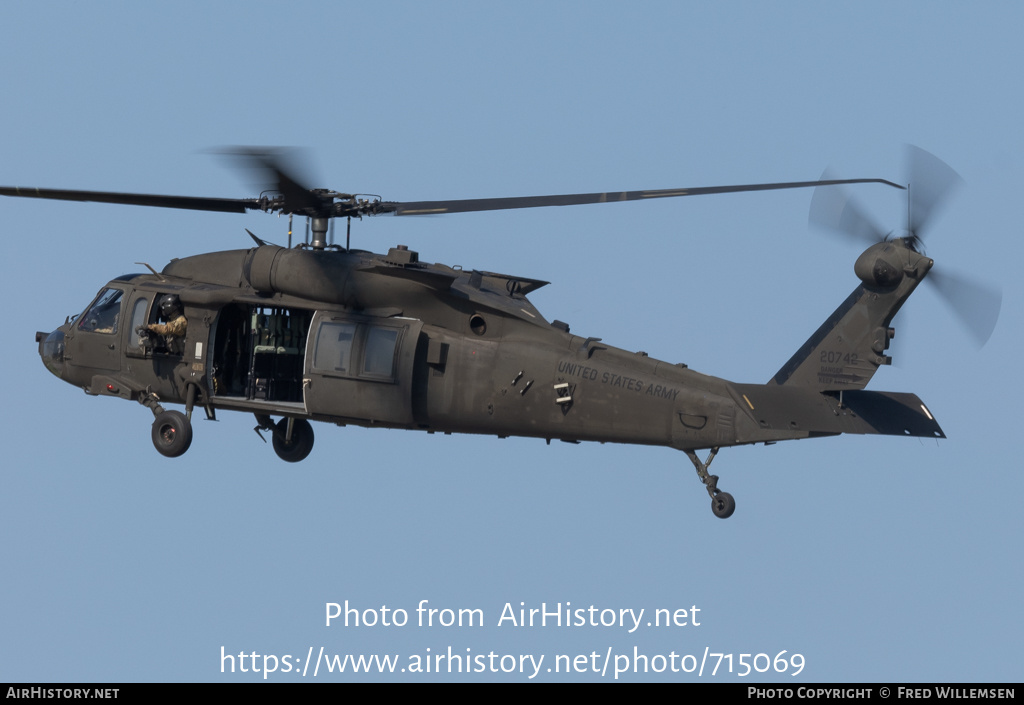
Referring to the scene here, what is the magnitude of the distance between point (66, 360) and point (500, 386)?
6785 millimetres

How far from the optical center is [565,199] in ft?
65.7

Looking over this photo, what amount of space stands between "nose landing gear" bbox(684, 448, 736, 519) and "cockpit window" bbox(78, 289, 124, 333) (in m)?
8.52

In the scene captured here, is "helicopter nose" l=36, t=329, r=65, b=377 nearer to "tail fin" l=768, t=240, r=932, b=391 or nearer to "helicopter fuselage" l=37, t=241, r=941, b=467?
"helicopter fuselage" l=37, t=241, r=941, b=467

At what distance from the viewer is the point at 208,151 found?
18.6 m

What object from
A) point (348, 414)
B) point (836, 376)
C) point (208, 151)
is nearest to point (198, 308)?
point (348, 414)

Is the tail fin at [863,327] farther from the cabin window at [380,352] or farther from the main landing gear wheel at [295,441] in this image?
the main landing gear wheel at [295,441]

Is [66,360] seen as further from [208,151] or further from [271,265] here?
[208,151]

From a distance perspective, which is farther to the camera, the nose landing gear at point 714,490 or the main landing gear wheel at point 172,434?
Result: the main landing gear wheel at point 172,434

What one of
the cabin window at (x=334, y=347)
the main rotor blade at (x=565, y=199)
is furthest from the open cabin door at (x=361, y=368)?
the main rotor blade at (x=565, y=199)

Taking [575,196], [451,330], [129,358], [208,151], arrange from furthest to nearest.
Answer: [129,358], [451,330], [575,196], [208,151]

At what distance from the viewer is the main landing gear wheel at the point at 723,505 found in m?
19.8

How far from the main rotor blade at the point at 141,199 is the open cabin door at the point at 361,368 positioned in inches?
75.2

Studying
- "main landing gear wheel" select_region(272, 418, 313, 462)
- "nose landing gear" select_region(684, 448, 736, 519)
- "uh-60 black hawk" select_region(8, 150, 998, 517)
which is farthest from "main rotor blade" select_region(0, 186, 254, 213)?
"nose landing gear" select_region(684, 448, 736, 519)

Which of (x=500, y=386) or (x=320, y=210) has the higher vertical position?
(x=320, y=210)
